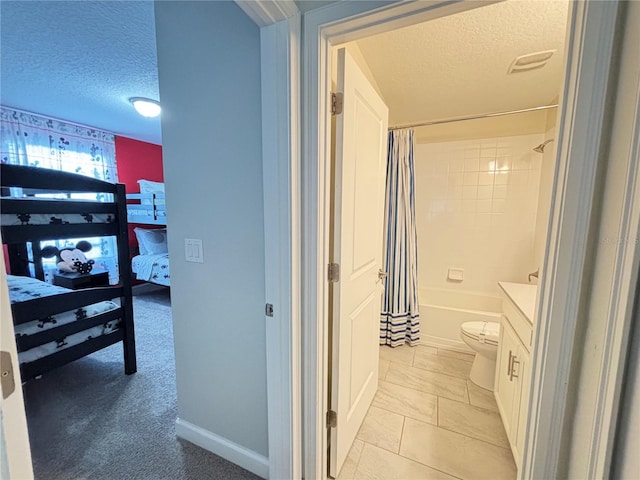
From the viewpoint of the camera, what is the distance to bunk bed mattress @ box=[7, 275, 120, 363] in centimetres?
166

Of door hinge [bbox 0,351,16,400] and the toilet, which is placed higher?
door hinge [bbox 0,351,16,400]

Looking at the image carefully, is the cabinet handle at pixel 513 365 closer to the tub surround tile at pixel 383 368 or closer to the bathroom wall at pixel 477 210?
the tub surround tile at pixel 383 368

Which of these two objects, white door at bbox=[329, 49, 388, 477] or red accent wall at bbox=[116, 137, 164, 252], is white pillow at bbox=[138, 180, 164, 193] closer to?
red accent wall at bbox=[116, 137, 164, 252]

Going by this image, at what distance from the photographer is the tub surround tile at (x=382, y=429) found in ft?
5.09

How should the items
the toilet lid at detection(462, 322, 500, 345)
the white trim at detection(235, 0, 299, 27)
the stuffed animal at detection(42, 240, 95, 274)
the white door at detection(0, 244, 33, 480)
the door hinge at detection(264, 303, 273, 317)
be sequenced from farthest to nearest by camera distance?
the stuffed animal at detection(42, 240, 95, 274) < the toilet lid at detection(462, 322, 500, 345) < the door hinge at detection(264, 303, 273, 317) < the white trim at detection(235, 0, 299, 27) < the white door at detection(0, 244, 33, 480)

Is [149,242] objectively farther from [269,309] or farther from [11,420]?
[11,420]

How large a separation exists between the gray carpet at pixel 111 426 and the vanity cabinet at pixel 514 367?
132cm

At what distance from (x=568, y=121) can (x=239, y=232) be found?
1.19m

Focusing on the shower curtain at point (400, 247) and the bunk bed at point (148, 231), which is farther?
the bunk bed at point (148, 231)

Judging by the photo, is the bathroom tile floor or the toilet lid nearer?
the bathroom tile floor

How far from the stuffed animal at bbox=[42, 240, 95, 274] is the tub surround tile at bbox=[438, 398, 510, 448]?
4066mm

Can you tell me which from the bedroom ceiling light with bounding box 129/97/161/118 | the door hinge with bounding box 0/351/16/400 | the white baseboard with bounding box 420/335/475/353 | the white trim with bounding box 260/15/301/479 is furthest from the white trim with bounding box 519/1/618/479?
the bedroom ceiling light with bounding box 129/97/161/118

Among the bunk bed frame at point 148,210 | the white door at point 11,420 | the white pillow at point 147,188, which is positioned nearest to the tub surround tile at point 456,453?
the white door at point 11,420

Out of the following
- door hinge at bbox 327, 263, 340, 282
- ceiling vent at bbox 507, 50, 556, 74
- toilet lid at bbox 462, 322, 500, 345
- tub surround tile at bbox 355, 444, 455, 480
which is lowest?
tub surround tile at bbox 355, 444, 455, 480
